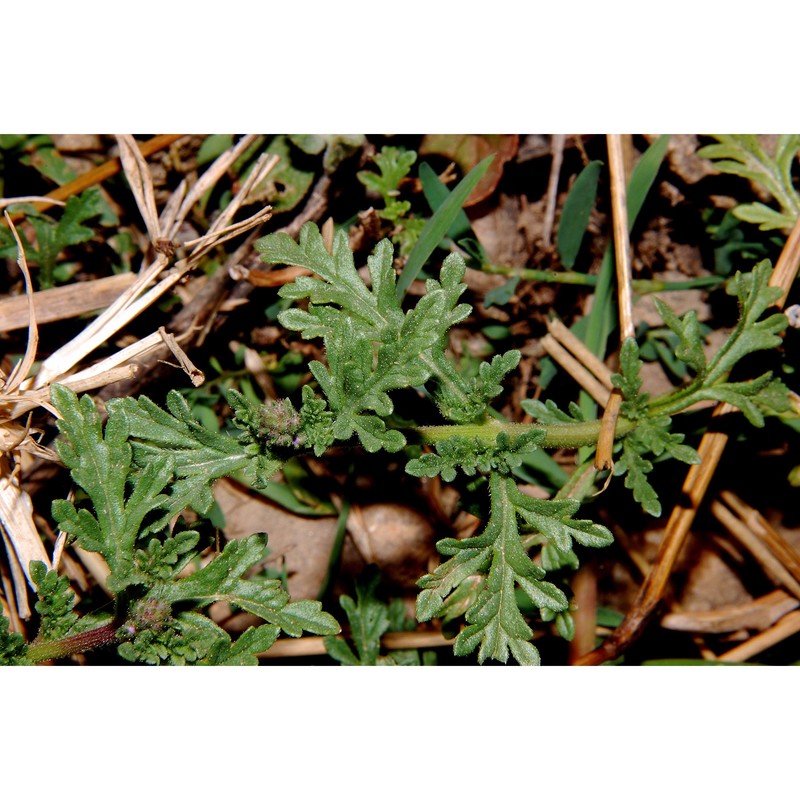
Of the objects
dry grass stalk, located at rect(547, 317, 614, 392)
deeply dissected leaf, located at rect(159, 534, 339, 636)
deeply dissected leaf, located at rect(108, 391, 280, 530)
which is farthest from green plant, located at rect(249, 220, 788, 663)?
dry grass stalk, located at rect(547, 317, 614, 392)

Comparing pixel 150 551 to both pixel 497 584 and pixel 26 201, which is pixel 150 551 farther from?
pixel 26 201

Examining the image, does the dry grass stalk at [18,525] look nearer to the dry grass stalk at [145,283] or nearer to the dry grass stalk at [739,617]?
the dry grass stalk at [145,283]

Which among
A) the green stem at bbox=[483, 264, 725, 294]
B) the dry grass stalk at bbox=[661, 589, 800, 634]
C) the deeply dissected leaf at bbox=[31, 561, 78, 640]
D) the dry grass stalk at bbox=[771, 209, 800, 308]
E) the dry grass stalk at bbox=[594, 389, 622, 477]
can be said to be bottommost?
the dry grass stalk at bbox=[661, 589, 800, 634]

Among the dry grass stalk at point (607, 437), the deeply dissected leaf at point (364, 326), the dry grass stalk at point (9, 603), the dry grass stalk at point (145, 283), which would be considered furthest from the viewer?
the dry grass stalk at point (9, 603)

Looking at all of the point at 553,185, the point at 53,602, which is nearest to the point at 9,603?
the point at 53,602

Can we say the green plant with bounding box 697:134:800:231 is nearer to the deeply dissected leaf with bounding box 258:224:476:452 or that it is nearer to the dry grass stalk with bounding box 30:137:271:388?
the deeply dissected leaf with bounding box 258:224:476:452

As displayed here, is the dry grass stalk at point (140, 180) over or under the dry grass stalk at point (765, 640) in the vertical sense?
over

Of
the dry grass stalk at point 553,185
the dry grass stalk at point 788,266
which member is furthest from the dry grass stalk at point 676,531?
the dry grass stalk at point 553,185
